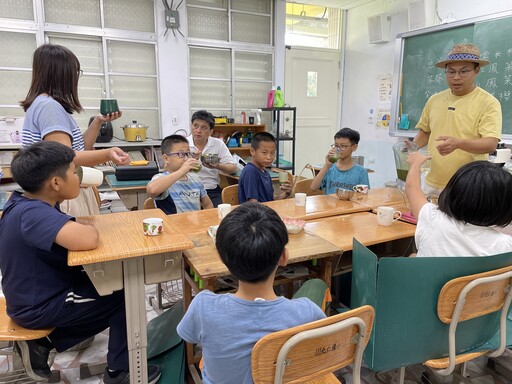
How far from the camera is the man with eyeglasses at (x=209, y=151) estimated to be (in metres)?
3.15

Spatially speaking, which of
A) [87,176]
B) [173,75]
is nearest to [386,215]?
[87,176]

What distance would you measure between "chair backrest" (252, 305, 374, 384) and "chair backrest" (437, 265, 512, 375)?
1.21 feet

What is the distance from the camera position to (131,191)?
3436mm

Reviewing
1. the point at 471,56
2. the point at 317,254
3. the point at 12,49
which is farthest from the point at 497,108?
the point at 12,49

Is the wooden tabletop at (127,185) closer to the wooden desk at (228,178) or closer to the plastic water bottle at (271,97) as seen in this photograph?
the wooden desk at (228,178)

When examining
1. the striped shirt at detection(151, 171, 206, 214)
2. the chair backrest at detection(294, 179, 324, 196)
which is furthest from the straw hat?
the striped shirt at detection(151, 171, 206, 214)

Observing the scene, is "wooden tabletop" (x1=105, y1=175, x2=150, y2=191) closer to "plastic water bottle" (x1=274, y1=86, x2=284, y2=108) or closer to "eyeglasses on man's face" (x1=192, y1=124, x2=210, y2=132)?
"eyeglasses on man's face" (x1=192, y1=124, x2=210, y2=132)

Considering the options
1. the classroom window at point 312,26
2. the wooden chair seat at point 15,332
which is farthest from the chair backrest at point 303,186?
the classroom window at point 312,26

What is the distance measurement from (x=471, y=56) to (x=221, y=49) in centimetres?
386

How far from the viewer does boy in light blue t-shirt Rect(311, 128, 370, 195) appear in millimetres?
2689

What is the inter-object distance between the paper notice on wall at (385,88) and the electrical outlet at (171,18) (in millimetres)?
2867

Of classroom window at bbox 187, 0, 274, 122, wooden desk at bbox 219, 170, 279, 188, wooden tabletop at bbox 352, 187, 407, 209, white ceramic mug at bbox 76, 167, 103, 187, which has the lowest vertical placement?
wooden desk at bbox 219, 170, 279, 188

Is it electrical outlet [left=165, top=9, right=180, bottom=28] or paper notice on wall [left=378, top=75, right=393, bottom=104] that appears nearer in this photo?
electrical outlet [left=165, top=9, right=180, bottom=28]

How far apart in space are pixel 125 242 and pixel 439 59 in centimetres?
404
